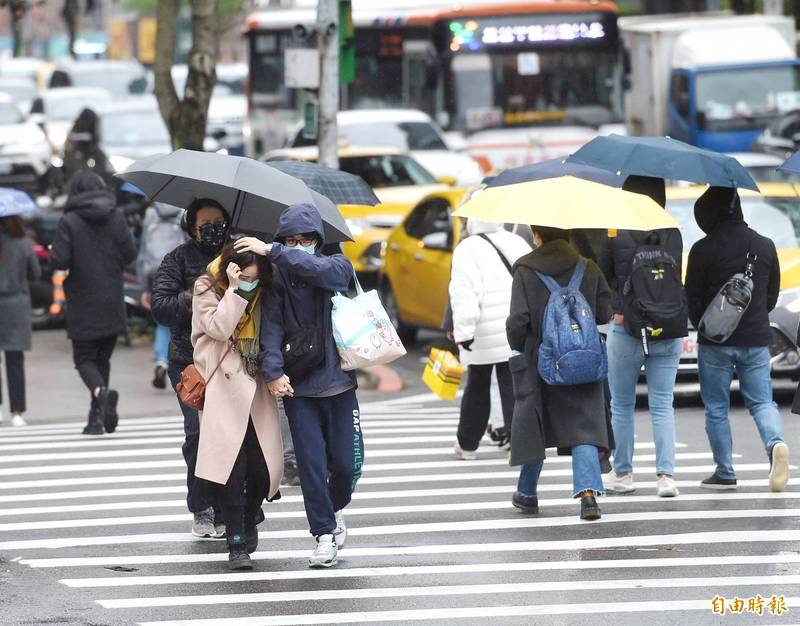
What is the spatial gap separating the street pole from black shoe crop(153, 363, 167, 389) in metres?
2.46

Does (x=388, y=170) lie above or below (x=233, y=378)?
below

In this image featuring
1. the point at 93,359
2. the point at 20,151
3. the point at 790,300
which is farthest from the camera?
the point at 20,151

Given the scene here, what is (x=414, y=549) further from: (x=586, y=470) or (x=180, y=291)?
(x=180, y=291)

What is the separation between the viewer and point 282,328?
8070 millimetres

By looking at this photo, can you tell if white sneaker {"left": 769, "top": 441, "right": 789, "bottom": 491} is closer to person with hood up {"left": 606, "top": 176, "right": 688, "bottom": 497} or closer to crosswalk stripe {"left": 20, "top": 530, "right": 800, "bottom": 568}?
person with hood up {"left": 606, "top": 176, "right": 688, "bottom": 497}

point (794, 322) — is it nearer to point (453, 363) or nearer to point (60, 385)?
point (453, 363)

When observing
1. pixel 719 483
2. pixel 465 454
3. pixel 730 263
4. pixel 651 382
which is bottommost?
pixel 465 454

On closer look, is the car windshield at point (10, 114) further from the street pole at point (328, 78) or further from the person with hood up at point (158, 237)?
the person with hood up at point (158, 237)

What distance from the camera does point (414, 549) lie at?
8711mm

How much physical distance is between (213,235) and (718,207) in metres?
3.08

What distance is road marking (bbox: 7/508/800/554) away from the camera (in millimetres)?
9047

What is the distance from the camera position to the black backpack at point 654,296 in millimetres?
9688

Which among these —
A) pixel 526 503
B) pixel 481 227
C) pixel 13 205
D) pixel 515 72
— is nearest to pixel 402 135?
pixel 515 72

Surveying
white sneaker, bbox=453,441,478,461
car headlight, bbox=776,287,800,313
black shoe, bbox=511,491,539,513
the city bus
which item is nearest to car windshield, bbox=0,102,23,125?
the city bus
